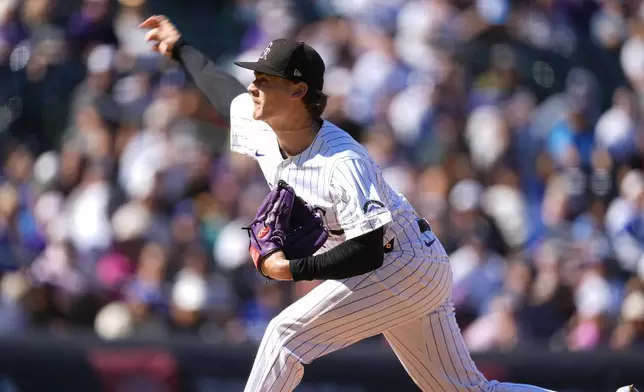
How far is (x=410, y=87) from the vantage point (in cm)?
976

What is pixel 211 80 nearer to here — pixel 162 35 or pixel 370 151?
pixel 162 35

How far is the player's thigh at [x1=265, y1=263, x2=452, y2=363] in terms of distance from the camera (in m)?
4.40

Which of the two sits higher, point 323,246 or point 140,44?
point 323,246

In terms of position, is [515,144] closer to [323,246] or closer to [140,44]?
[140,44]

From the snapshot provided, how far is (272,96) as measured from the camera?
4.31m

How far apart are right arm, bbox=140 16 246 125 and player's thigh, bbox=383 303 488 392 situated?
3.95ft

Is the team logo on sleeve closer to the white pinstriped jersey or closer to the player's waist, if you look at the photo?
the white pinstriped jersey

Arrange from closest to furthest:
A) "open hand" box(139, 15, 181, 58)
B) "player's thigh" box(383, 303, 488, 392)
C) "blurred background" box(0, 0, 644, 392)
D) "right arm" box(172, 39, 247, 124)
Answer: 1. "player's thigh" box(383, 303, 488, 392)
2. "right arm" box(172, 39, 247, 124)
3. "open hand" box(139, 15, 181, 58)
4. "blurred background" box(0, 0, 644, 392)

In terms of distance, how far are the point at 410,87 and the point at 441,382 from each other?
17.9 feet

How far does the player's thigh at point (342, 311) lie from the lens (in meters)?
4.40

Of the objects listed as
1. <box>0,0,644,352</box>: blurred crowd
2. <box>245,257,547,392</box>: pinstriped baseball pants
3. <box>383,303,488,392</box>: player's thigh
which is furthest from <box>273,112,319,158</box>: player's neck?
<box>0,0,644,352</box>: blurred crowd

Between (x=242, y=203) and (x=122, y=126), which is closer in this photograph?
(x=242, y=203)

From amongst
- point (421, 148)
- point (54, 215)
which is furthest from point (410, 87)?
point (54, 215)

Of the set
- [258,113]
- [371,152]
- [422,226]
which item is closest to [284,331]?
[422,226]
